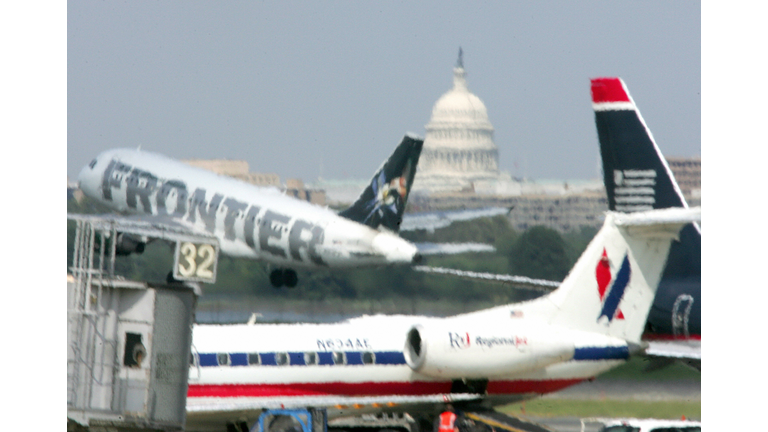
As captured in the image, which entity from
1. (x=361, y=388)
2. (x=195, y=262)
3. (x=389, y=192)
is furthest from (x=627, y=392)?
(x=195, y=262)

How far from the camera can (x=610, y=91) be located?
27438mm

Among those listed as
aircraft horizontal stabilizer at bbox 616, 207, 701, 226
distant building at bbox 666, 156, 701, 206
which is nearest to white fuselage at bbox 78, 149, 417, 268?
aircraft horizontal stabilizer at bbox 616, 207, 701, 226

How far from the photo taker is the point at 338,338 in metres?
24.1

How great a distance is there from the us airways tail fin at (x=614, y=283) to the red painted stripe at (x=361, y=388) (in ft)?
5.03

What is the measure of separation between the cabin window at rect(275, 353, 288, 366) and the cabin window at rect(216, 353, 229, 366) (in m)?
1.14

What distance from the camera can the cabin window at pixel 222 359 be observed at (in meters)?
22.4

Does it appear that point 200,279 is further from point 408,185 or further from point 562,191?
point 562,191

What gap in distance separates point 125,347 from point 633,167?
51.8ft

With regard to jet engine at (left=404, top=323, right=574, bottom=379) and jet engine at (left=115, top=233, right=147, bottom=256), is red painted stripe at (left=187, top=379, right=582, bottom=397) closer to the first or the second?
jet engine at (left=404, top=323, right=574, bottom=379)

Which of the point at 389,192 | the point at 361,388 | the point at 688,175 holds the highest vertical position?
the point at 688,175

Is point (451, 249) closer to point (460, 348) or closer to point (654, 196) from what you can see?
point (654, 196)
